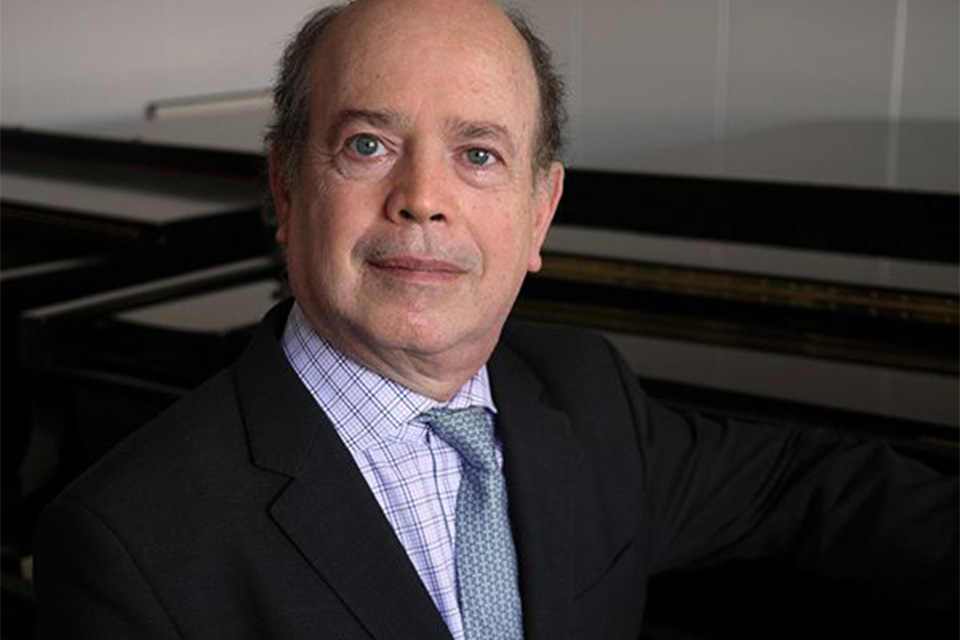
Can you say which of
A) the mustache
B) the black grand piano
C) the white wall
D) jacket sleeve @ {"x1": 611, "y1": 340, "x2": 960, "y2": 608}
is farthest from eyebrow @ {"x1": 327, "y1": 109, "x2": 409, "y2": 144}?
the white wall

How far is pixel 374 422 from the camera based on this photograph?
1.51 m

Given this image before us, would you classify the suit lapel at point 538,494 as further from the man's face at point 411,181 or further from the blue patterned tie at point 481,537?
the man's face at point 411,181

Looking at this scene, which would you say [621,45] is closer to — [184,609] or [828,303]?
[828,303]

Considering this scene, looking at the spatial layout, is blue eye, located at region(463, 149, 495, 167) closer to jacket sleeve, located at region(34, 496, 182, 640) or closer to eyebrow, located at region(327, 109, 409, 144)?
eyebrow, located at region(327, 109, 409, 144)

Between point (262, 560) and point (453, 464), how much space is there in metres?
0.25

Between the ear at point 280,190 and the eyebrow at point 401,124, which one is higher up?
the eyebrow at point 401,124

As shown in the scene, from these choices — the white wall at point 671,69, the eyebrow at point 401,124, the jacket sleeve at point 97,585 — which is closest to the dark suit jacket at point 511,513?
the jacket sleeve at point 97,585

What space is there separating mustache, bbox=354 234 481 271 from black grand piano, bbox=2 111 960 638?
64cm

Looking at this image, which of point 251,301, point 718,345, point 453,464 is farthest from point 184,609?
point 251,301

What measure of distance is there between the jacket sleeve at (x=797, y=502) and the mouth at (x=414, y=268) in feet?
1.51

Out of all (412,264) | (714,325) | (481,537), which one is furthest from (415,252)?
(714,325)

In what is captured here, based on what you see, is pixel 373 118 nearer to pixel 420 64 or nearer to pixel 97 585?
pixel 420 64

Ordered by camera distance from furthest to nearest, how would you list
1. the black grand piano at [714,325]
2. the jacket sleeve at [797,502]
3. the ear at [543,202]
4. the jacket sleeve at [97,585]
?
the black grand piano at [714,325]
the jacket sleeve at [797,502]
the ear at [543,202]
the jacket sleeve at [97,585]

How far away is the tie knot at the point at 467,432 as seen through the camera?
1.53 m
